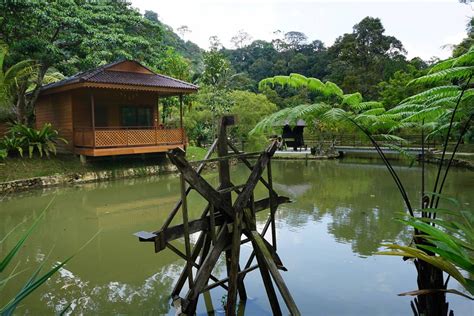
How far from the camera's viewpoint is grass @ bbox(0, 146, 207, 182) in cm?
1233

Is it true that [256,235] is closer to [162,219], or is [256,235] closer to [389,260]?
[389,260]

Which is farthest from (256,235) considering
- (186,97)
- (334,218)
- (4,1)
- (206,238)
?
(186,97)

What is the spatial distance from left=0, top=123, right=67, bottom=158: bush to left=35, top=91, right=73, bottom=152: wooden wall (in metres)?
1.23

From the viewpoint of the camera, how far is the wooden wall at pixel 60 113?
49.9 ft

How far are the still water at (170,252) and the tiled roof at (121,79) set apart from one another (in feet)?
12.5

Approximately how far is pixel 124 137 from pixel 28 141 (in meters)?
3.29

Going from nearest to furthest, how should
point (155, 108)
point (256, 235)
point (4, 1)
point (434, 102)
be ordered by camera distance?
1. point (256, 235)
2. point (434, 102)
3. point (4, 1)
4. point (155, 108)

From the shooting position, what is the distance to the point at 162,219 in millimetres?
8453

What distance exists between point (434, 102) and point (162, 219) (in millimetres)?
6010

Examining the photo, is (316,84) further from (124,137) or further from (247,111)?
(247,111)

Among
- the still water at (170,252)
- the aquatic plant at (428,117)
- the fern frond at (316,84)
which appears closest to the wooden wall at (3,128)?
the still water at (170,252)

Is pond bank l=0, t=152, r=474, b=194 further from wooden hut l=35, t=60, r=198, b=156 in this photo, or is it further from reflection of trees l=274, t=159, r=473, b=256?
reflection of trees l=274, t=159, r=473, b=256

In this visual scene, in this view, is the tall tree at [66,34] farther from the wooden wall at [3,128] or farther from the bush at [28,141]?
the bush at [28,141]

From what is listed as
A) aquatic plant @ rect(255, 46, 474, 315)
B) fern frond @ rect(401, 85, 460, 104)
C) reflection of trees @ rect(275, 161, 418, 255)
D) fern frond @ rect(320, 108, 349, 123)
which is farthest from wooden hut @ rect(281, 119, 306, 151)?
fern frond @ rect(320, 108, 349, 123)
